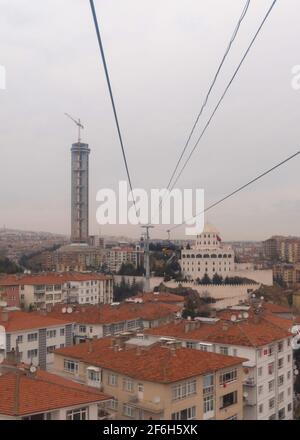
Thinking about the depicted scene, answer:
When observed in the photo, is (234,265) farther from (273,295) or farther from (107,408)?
(107,408)

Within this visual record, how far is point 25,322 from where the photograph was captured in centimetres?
883

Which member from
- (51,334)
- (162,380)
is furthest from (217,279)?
(162,380)

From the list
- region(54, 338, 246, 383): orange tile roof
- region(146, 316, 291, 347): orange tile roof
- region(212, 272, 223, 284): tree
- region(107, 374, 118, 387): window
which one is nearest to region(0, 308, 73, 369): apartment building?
region(146, 316, 291, 347): orange tile roof

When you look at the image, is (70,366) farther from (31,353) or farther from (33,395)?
(31,353)

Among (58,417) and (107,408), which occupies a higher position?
(58,417)

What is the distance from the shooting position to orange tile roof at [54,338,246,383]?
488cm

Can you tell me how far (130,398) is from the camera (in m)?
4.98

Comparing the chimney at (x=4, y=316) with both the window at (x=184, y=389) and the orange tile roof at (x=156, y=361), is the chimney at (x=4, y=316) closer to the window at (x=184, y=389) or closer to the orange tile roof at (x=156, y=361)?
the orange tile roof at (x=156, y=361)

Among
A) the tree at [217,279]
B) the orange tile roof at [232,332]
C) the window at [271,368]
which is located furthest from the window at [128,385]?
the tree at [217,279]

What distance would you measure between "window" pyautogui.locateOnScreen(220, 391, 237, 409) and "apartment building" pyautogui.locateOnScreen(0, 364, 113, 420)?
194 cm

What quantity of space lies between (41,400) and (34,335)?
5.35m

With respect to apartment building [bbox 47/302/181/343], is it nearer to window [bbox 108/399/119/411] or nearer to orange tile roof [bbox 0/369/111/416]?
window [bbox 108/399/119/411]
